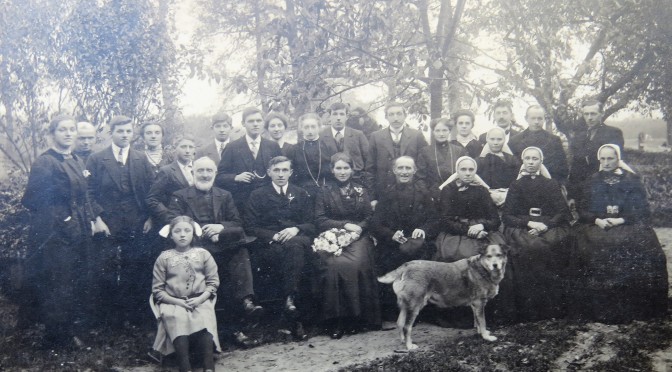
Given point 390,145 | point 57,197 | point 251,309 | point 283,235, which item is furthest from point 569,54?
point 57,197

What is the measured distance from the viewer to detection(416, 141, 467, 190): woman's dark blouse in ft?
20.6

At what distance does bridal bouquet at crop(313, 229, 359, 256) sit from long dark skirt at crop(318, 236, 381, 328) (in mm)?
68

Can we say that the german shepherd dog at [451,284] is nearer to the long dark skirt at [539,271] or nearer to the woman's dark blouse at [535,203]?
the long dark skirt at [539,271]

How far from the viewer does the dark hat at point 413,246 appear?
5496 mm

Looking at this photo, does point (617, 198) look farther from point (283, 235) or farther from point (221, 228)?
point (221, 228)

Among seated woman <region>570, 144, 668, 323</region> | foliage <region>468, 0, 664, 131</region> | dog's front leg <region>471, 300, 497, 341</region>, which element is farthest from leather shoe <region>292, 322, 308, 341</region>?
foliage <region>468, 0, 664, 131</region>

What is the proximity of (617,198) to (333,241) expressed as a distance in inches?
115

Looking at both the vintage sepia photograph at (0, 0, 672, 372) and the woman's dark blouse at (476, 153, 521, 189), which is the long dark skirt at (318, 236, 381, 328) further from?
the woman's dark blouse at (476, 153, 521, 189)

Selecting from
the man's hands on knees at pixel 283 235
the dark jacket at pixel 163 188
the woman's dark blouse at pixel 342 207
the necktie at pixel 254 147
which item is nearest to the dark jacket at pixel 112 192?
the dark jacket at pixel 163 188

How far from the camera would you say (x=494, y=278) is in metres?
4.94

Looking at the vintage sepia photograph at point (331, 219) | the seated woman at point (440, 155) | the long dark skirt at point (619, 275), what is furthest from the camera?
the seated woman at point (440, 155)

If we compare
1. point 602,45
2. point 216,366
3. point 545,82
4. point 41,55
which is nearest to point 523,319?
point 216,366

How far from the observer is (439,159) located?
20.8 feet

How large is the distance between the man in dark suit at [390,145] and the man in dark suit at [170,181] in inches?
81.6
